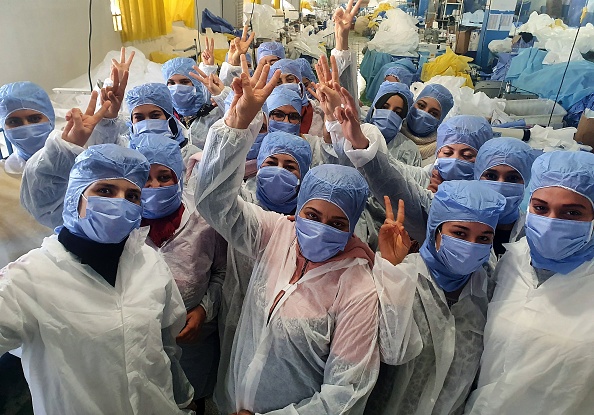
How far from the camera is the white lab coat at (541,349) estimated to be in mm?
1258

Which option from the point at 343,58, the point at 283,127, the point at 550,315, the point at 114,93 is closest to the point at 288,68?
the point at 343,58

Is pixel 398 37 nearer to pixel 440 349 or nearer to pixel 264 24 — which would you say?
pixel 264 24

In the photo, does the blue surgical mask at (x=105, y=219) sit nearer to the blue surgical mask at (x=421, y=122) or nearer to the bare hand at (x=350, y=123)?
the bare hand at (x=350, y=123)

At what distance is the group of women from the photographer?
1234mm

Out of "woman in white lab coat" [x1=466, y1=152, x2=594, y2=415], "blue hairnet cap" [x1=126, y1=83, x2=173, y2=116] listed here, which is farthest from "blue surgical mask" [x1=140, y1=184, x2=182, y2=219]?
"woman in white lab coat" [x1=466, y1=152, x2=594, y2=415]

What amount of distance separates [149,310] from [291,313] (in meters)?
0.44

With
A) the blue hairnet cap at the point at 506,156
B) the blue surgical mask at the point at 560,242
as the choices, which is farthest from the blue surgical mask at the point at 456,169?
the blue surgical mask at the point at 560,242

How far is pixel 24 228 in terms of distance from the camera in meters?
1.99

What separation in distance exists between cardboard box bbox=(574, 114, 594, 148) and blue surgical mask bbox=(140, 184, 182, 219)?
293 centimetres

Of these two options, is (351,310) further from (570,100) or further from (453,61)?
(453,61)

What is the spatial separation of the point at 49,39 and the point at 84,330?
10.9ft

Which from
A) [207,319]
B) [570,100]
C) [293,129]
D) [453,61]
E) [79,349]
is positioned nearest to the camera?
[79,349]

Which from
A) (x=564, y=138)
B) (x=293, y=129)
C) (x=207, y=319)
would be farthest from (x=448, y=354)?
(x=564, y=138)

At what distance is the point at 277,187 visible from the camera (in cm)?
182
